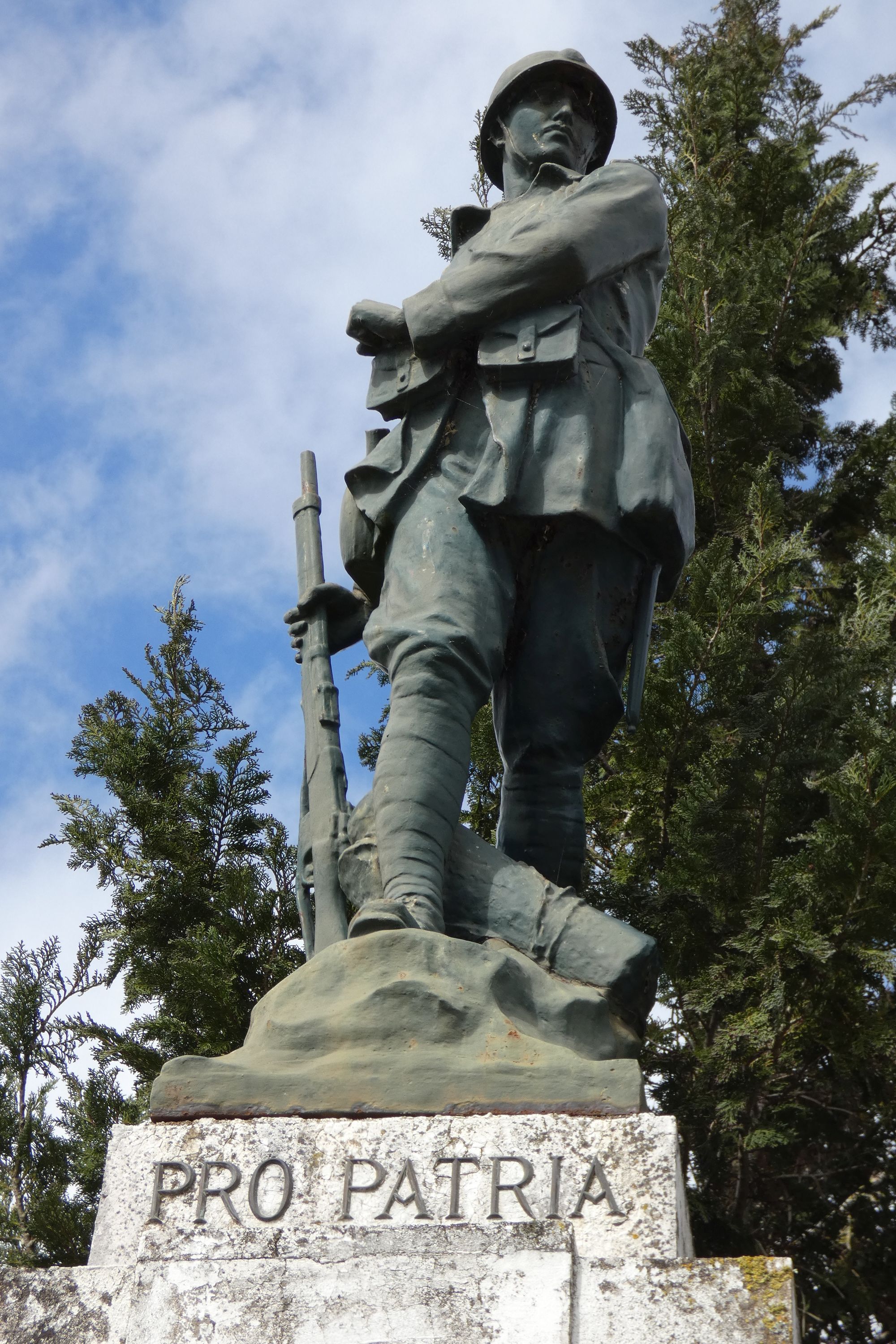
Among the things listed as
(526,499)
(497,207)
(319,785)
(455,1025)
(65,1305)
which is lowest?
(65,1305)

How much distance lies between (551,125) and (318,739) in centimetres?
166

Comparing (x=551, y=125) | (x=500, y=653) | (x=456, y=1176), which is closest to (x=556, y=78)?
(x=551, y=125)

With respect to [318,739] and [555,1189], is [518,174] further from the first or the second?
[555,1189]

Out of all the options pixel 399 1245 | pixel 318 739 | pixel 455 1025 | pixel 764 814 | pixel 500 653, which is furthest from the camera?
pixel 764 814

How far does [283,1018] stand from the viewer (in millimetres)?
3248

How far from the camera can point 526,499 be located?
13.1 ft

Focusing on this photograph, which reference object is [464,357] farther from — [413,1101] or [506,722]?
[413,1101]

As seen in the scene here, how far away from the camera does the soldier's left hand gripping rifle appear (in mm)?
3928

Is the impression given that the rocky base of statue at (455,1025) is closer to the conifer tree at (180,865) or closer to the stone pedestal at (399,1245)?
the stone pedestal at (399,1245)

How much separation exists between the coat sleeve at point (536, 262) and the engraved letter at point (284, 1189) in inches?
78.6

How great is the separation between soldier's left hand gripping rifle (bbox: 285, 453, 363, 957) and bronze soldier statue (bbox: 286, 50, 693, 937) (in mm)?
37

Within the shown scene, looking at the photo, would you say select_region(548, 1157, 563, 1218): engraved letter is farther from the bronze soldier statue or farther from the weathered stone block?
the bronze soldier statue

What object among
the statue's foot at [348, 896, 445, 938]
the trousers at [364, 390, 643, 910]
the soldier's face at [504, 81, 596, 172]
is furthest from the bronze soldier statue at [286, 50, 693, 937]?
the statue's foot at [348, 896, 445, 938]

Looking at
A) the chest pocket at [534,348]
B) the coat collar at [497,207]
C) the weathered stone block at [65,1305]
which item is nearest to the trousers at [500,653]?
the chest pocket at [534,348]
